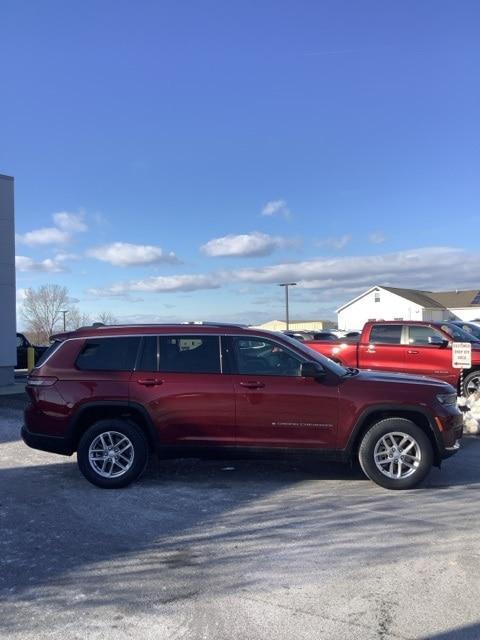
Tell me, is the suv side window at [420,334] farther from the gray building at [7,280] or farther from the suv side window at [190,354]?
the gray building at [7,280]

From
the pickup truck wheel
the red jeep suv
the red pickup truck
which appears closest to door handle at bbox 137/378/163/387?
the red jeep suv

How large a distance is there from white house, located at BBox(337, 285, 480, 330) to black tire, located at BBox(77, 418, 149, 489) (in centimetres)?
6017

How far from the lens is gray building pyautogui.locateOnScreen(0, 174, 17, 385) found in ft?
58.3

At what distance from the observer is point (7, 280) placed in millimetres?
17922

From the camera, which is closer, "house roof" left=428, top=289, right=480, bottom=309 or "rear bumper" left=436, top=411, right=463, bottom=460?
"rear bumper" left=436, top=411, right=463, bottom=460

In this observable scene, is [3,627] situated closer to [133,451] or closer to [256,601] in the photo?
[256,601]

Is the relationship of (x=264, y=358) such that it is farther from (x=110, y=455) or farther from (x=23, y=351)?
(x=23, y=351)

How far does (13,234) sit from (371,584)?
16.1 meters

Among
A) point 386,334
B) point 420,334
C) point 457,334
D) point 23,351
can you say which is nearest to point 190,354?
point 386,334

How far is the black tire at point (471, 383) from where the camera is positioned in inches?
539

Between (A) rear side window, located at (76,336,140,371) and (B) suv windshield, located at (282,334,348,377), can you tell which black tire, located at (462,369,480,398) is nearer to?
(B) suv windshield, located at (282,334,348,377)

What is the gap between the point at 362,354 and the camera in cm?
1439

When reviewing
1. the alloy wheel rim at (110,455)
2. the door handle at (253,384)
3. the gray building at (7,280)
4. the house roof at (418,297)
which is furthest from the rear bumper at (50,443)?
the house roof at (418,297)

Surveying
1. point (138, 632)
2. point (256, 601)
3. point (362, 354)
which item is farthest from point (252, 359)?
point (362, 354)
